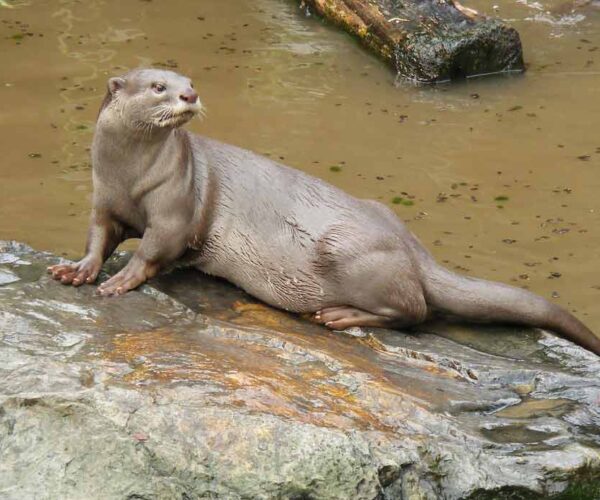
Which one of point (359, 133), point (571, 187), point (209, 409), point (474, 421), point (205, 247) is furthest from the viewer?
point (359, 133)

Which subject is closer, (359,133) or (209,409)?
(209,409)

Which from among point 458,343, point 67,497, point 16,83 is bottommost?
point 16,83

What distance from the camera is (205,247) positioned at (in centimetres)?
432

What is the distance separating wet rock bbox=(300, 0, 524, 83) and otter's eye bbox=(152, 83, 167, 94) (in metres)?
4.40

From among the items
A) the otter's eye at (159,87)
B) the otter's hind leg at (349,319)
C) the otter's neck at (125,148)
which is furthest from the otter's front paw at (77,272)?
the otter's hind leg at (349,319)

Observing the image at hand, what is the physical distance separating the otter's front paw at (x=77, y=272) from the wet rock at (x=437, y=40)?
4.48 meters

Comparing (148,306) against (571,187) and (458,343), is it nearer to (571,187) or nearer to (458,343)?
(458,343)

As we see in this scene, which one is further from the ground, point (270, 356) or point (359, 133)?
point (270, 356)

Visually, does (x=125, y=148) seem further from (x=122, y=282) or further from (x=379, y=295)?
(x=379, y=295)

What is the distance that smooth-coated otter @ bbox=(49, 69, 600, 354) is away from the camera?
13.6 ft

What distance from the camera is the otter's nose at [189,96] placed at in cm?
391

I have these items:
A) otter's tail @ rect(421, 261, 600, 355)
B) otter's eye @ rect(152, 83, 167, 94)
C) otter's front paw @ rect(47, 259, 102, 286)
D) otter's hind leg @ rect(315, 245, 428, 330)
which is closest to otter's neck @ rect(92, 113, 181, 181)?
otter's eye @ rect(152, 83, 167, 94)

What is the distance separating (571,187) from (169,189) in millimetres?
3148

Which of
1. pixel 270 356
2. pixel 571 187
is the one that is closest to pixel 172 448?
pixel 270 356
